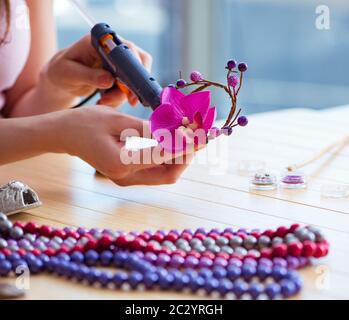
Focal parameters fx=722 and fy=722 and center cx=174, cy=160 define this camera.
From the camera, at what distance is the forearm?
808mm

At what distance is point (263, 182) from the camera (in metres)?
0.84

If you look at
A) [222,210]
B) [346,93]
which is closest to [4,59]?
[222,210]

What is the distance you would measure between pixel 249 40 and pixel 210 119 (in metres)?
2.62

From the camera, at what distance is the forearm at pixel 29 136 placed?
2.65ft

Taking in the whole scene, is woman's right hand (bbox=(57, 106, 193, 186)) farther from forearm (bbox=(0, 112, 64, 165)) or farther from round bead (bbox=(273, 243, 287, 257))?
round bead (bbox=(273, 243, 287, 257))

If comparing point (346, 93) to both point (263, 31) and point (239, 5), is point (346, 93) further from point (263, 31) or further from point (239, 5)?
point (239, 5)

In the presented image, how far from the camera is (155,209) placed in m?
0.75

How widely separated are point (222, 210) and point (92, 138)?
0.52 ft

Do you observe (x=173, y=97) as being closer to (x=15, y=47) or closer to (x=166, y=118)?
(x=166, y=118)

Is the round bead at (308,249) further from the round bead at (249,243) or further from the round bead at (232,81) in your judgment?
the round bead at (232,81)

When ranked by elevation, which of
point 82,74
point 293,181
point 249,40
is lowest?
point 249,40

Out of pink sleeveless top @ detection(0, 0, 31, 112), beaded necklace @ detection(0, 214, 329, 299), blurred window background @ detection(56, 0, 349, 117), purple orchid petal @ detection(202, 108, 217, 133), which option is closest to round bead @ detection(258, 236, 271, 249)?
beaded necklace @ detection(0, 214, 329, 299)

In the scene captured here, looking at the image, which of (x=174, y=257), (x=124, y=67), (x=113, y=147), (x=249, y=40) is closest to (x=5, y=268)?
(x=174, y=257)

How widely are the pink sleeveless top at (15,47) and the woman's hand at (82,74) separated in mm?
113
